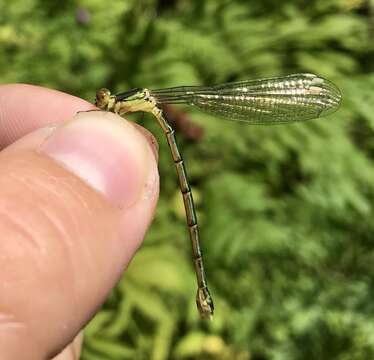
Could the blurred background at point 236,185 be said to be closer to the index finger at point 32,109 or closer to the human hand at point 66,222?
the index finger at point 32,109

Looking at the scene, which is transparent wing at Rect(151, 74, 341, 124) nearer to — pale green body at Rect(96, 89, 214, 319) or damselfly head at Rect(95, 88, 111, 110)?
pale green body at Rect(96, 89, 214, 319)

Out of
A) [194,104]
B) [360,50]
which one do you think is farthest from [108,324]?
[360,50]

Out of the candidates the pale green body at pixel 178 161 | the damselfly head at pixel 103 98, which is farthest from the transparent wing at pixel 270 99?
the damselfly head at pixel 103 98

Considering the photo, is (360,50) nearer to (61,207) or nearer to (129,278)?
(129,278)

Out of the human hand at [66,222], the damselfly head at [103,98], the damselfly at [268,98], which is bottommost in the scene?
the human hand at [66,222]

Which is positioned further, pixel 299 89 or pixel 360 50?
pixel 360 50

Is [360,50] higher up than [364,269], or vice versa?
[360,50]
